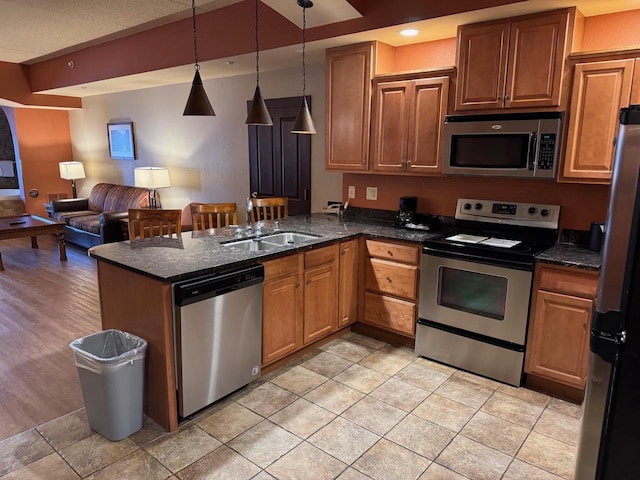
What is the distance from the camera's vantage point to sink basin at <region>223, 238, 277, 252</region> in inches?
121

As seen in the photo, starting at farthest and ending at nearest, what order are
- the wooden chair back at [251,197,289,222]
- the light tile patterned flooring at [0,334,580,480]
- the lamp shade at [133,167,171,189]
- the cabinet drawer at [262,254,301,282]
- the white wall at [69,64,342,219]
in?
1. the lamp shade at [133,167,171,189]
2. the white wall at [69,64,342,219]
3. the wooden chair back at [251,197,289,222]
4. the cabinet drawer at [262,254,301,282]
5. the light tile patterned flooring at [0,334,580,480]

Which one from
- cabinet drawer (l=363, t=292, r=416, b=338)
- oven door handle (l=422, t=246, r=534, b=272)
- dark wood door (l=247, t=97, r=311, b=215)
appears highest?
dark wood door (l=247, t=97, r=311, b=215)

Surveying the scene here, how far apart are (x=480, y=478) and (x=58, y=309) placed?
156 inches

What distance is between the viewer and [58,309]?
4191 millimetres

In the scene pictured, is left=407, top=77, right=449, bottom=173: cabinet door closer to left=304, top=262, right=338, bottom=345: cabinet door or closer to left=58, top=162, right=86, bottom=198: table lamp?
left=304, top=262, right=338, bottom=345: cabinet door

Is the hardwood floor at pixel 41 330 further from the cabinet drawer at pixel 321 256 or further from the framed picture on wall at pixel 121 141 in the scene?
the framed picture on wall at pixel 121 141

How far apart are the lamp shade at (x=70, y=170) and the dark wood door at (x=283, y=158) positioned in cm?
449

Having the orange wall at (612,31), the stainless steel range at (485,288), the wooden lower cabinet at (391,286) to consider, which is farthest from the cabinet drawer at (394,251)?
the orange wall at (612,31)

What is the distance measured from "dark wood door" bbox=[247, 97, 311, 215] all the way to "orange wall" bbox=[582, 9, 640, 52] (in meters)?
2.46

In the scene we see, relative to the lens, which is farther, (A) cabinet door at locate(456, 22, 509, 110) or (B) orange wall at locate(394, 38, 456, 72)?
(B) orange wall at locate(394, 38, 456, 72)

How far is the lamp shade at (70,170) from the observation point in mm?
7717

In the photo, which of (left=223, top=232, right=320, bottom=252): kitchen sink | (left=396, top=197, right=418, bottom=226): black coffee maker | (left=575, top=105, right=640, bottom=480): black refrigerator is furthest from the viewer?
(left=396, top=197, right=418, bottom=226): black coffee maker

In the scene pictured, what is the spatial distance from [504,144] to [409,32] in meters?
1.13

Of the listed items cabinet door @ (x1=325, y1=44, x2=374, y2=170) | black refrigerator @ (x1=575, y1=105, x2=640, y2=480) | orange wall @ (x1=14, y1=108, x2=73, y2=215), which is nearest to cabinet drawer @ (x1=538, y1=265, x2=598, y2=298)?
black refrigerator @ (x1=575, y1=105, x2=640, y2=480)
